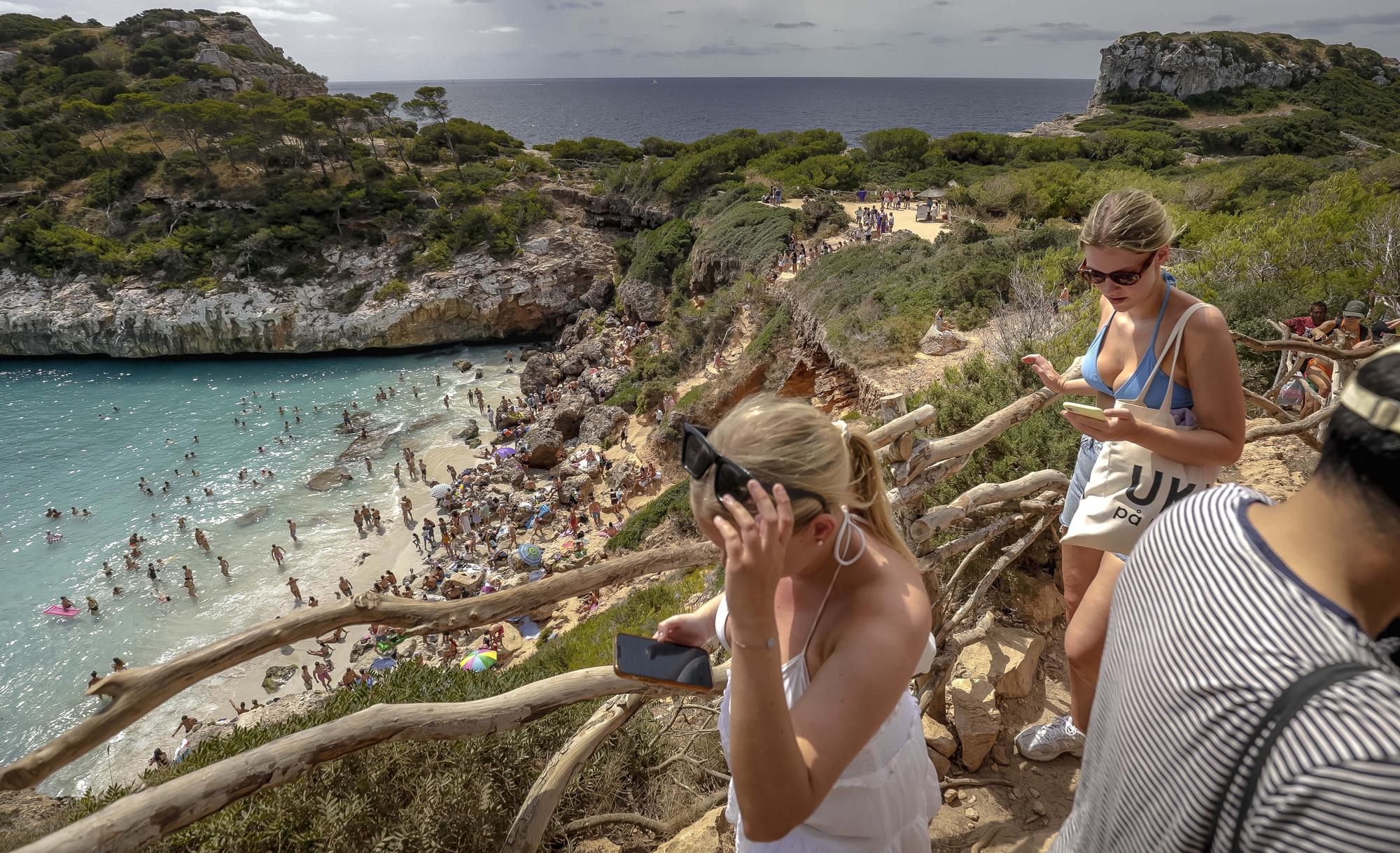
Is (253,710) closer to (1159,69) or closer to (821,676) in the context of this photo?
(821,676)

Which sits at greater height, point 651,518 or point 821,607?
point 821,607

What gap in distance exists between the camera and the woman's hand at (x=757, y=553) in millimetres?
1228

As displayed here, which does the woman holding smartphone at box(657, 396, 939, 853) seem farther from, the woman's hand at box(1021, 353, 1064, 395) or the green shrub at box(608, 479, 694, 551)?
the green shrub at box(608, 479, 694, 551)

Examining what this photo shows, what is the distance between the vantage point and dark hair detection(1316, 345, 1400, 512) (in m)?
0.78

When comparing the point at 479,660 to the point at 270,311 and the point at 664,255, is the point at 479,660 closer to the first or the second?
the point at 664,255

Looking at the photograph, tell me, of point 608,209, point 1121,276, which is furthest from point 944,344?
point 608,209

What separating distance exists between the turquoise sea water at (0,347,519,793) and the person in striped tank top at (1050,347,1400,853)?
50.0ft

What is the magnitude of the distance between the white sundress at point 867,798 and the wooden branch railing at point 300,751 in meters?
0.90

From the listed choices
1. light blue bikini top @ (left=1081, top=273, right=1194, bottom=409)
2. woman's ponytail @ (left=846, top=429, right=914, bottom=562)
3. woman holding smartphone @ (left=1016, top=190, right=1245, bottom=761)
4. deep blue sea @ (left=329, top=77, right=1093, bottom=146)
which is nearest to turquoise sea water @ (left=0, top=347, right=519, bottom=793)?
woman's ponytail @ (left=846, top=429, right=914, bottom=562)

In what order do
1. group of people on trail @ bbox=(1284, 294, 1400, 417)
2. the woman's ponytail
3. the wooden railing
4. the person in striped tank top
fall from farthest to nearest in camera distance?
group of people on trail @ bbox=(1284, 294, 1400, 417), the woman's ponytail, the wooden railing, the person in striped tank top

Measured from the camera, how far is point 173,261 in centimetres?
3155

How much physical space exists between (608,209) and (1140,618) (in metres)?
38.4

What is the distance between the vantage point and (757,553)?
4.04 feet

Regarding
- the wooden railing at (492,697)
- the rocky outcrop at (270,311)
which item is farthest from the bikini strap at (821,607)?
the rocky outcrop at (270,311)
